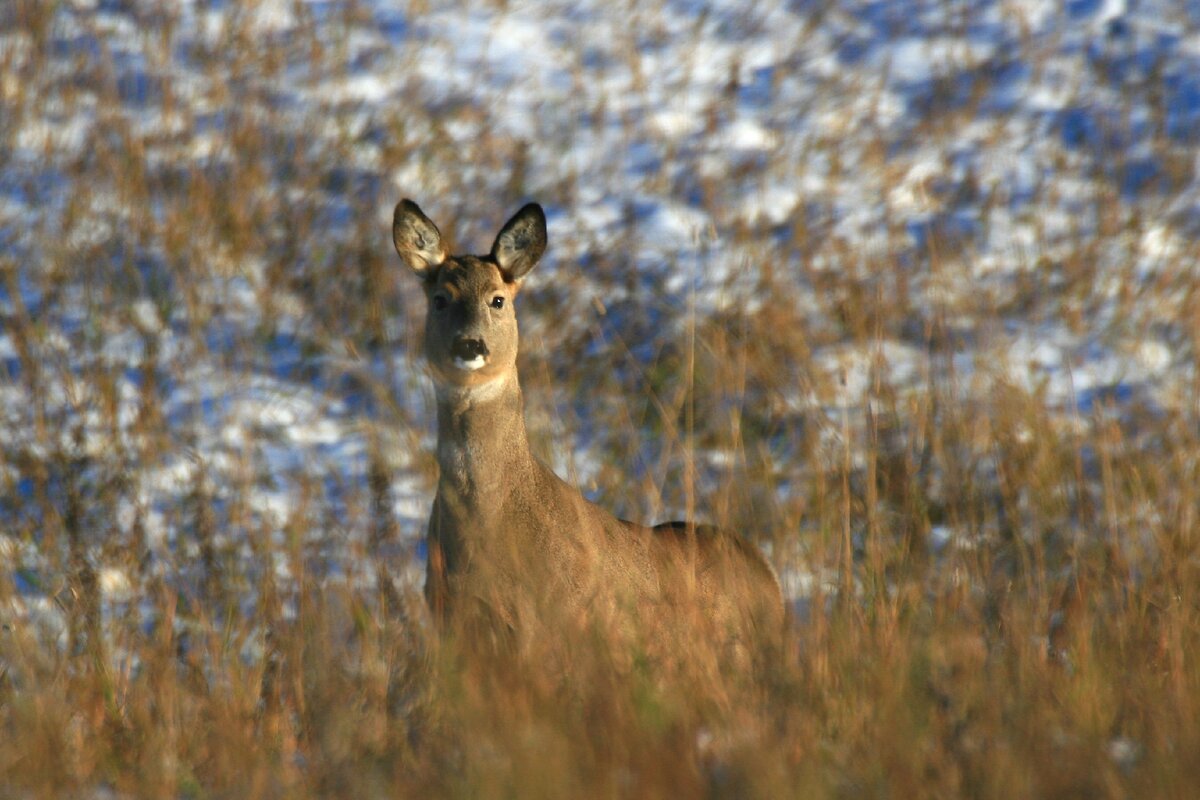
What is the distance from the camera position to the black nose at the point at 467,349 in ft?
14.6

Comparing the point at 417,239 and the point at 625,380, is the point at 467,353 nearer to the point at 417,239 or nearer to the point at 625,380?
the point at 417,239

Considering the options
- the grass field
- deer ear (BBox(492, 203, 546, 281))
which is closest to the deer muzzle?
the grass field

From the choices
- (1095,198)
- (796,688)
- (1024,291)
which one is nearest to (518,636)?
(796,688)

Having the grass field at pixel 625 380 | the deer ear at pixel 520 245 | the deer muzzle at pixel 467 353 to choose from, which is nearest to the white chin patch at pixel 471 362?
the deer muzzle at pixel 467 353

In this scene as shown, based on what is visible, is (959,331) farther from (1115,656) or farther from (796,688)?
(796,688)

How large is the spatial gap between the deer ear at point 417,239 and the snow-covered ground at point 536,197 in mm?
982

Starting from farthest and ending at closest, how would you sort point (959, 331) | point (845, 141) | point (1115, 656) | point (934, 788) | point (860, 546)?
point (845, 141) → point (959, 331) → point (860, 546) → point (1115, 656) → point (934, 788)

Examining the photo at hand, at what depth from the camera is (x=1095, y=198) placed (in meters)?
8.35

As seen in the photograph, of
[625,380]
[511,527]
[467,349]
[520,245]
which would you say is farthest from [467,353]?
[625,380]

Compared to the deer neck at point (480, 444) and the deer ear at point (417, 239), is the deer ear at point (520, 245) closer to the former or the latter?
the deer ear at point (417, 239)

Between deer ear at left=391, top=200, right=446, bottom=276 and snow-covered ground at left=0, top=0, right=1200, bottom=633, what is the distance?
982 mm

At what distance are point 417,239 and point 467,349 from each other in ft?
2.46

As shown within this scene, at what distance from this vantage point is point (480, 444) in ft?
14.9

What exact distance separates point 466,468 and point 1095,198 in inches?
209
